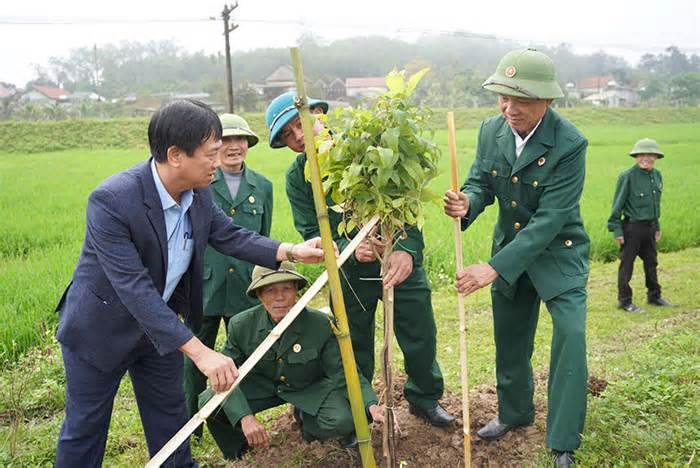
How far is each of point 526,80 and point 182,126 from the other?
5.53 ft

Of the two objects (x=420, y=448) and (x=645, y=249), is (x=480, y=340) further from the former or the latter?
(x=645, y=249)

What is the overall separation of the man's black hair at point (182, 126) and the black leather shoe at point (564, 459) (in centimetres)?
231

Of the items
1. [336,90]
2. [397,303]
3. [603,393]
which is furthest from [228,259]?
[336,90]

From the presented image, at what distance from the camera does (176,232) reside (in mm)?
2809

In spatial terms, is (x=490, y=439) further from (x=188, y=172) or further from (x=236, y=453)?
(x=188, y=172)

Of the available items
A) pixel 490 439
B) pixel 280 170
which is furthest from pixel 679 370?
pixel 280 170

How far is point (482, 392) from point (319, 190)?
7.88 feet

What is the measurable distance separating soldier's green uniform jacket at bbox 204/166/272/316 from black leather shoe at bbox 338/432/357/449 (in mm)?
1002

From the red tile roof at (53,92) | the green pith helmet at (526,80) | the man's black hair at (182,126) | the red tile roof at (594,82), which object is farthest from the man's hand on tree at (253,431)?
the red tile roof at (53,92)

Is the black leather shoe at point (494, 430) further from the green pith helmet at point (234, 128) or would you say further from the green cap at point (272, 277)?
the green pith helmet at point (234, 128)

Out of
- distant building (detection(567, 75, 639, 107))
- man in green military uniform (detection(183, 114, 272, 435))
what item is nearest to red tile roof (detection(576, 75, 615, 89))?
distant building (detection(567, 75, 639, 107))

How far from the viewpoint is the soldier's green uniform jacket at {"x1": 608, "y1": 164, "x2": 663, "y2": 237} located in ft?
22.8

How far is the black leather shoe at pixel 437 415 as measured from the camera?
3.89 metres

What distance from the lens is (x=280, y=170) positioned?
18.8 meters
